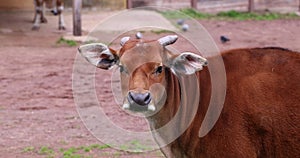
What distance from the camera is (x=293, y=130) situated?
489 cm

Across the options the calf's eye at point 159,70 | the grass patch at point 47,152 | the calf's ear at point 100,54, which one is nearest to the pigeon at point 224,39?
the grass patch at point 47,152

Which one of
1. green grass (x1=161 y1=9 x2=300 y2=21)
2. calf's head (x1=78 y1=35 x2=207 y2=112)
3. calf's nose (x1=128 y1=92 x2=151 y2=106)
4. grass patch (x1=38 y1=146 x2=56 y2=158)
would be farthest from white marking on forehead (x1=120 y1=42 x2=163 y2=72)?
green grass (x1=161 y1=9 x2=300 y2=21)

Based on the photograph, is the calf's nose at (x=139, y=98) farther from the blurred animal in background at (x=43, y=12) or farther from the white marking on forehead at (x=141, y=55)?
the blurred animal in background at (x=43, y=12)

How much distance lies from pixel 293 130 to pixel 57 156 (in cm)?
316

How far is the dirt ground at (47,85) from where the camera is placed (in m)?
7.73

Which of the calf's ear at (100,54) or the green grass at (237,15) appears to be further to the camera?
the green grass at (237,15)

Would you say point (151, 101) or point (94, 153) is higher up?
point (151, 101)

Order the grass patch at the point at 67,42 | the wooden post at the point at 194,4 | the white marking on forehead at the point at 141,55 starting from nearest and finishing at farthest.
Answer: the white marking on forehead at the point at 141,55 < the grass patch at the point at 67,42 < the wooden post at the point at 194,4

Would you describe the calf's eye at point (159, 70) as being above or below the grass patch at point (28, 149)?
above

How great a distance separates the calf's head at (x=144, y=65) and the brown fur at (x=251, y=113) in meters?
0.16

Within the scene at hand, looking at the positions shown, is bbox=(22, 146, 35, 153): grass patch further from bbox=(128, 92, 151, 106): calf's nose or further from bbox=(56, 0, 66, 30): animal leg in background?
bbox=(56, 0, 66, 30): animal leg in background

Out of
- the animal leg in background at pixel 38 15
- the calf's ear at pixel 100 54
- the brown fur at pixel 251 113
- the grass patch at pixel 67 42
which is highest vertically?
the calf's ear at pixel 100 54

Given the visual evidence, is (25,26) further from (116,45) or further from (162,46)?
(162,46)

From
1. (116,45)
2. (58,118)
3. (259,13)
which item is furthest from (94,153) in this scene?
(259,13)
